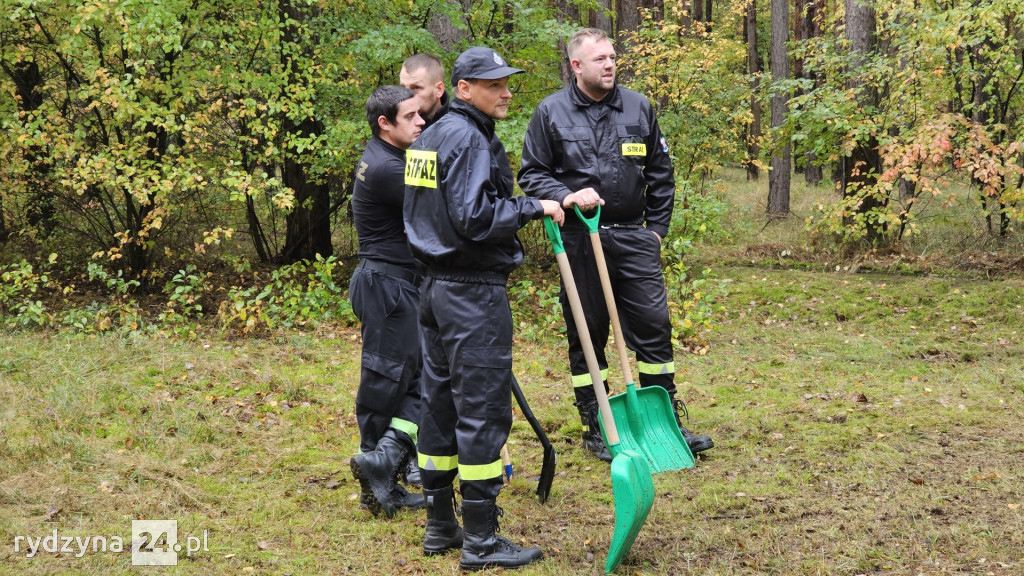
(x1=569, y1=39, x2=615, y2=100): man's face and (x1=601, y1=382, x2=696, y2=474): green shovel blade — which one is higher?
(x1=569, y1=39, x2=615, y2=100): man's face

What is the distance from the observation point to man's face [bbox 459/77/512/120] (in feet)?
10.8

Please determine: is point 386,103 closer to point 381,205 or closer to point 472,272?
point 381,205

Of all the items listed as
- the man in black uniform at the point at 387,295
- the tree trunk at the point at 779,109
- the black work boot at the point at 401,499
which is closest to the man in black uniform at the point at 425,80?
the man in black uniform at the point at 387,295

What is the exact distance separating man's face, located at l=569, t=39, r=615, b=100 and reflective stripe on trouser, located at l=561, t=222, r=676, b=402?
0.82m

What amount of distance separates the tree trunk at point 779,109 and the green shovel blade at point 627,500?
42.1 feet

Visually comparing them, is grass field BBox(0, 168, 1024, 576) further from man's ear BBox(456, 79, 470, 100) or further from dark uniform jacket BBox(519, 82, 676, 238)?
man's ear BBox(456, 79, 470, 100)

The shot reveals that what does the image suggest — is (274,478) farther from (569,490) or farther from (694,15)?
(694,15)

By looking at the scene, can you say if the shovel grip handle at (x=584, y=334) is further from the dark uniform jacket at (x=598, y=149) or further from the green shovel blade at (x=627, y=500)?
the dark uniform jacket at (x=598, y=149)

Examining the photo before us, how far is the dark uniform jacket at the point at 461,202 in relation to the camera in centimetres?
315

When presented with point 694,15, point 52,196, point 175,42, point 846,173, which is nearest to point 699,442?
point 175,42

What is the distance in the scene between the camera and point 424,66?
167 inches

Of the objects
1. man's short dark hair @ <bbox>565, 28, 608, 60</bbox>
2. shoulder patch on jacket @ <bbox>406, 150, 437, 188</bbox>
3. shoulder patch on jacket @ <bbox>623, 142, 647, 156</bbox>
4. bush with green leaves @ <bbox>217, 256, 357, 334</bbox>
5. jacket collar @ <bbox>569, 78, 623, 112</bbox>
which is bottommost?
bush with green leaves @ <bbox>217, 256, 357, 334</bbox>

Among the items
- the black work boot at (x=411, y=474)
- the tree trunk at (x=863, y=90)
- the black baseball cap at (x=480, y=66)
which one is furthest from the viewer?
the tree trunk at (x=863, y=90)

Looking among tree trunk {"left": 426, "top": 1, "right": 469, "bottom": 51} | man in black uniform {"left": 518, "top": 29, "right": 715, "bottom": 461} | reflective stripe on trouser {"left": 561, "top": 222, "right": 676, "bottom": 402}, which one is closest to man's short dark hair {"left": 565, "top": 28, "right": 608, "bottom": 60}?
man in black uniform {"left": 518, "top": 29, "right": 715, "bottom": 461}
